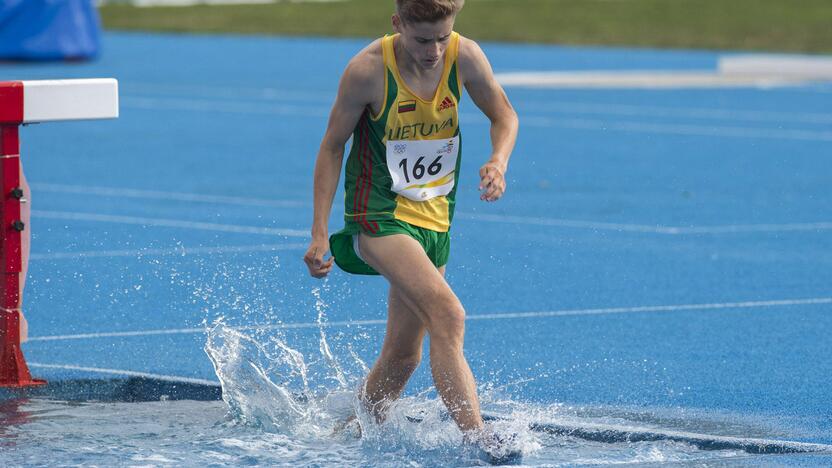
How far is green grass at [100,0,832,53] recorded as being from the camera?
3091cm

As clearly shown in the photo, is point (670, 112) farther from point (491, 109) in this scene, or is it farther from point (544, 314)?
point (491, 109)

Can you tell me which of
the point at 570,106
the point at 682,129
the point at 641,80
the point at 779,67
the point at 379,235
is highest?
the point at 779,67

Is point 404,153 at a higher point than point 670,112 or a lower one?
lower

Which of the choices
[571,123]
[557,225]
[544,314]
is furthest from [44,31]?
[544,314]

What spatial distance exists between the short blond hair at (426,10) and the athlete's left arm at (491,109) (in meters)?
0.31

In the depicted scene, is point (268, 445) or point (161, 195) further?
point (161, 195)

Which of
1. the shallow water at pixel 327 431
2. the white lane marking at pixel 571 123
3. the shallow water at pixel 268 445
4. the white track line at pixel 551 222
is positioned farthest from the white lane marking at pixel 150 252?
the white lane marking at pixel 571 123

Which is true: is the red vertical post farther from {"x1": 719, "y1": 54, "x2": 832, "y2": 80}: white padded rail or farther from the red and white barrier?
{"x1": 719, "y1": 54, "x2": 832, "y2": 80}: white padded rail

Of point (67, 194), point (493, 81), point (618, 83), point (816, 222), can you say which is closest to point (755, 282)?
point (816, 222)

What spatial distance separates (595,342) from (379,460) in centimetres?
249

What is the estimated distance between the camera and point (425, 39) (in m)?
5.45

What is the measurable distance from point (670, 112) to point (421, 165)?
46.3 ft

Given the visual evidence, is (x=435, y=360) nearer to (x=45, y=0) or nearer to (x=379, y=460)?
(x=379, y=460)

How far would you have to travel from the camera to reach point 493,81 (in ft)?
19.1
